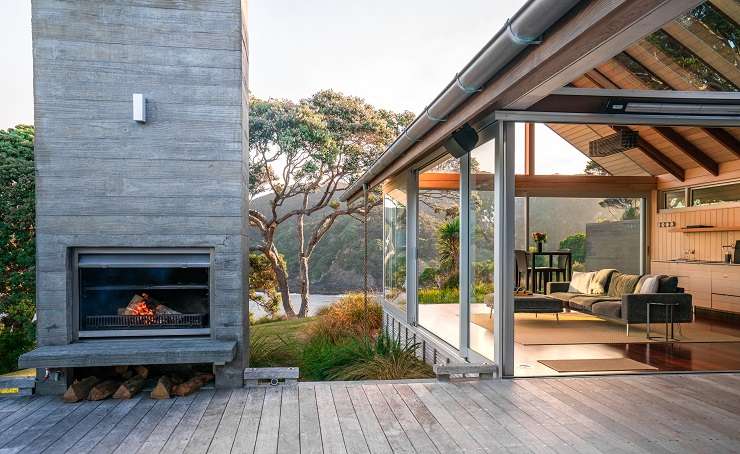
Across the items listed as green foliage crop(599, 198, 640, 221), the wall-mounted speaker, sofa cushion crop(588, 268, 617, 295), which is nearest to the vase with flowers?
green foliage crop(599, 198, 640, 221)

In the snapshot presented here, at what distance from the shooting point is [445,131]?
187 inches

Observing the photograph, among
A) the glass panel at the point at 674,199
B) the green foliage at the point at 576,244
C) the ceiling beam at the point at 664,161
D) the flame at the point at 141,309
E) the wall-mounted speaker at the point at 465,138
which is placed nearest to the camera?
the flame at the point at 141,309

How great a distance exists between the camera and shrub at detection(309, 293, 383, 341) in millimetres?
8094

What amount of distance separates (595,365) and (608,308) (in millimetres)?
2282

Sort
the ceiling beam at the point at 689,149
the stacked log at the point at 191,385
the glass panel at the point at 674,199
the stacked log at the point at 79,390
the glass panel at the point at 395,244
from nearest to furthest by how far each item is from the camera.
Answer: the stacked log at the point at 79,390
the stacked log at the point at 191,385
the glass panel at the point at 395,244
the ceiling beam at the point at 689,149
the glass panel at the point at 674,199

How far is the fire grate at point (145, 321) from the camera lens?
4.14 meters

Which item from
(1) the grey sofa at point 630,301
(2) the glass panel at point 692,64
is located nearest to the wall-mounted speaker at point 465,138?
(2) the glass panel at point 692,64

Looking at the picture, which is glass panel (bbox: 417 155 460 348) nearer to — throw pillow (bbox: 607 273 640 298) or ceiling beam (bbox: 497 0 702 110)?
throw pillow (bbox: 607 273 640 298)

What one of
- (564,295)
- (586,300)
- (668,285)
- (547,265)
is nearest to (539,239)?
(547,265)

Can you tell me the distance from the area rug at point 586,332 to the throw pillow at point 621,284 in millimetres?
459

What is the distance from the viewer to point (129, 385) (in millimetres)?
3914

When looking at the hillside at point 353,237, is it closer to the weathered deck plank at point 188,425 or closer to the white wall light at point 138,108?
the weathered deck plank at point 188,425

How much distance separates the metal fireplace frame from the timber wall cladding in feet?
27.4

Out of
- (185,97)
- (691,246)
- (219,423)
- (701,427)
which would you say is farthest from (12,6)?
(691,246)
